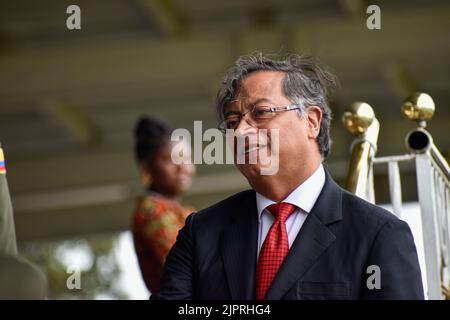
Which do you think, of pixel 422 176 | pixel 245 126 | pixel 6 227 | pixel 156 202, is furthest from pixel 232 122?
pixel 156 202

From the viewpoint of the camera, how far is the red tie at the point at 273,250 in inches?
101

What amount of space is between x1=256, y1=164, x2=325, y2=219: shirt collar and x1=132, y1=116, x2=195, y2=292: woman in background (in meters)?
1.66

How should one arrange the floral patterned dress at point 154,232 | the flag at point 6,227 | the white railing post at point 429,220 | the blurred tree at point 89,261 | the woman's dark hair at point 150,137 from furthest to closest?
the blurred tree at point 89,261 → the woman's dark hair at point 150,137 → the floral patterned dress at point 154,232 → the white railing post at point 429,220 → the flag at point 6,227

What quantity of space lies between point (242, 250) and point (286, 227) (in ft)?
0.39

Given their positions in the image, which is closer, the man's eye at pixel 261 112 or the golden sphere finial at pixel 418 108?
the man's eye at pixel 261 112

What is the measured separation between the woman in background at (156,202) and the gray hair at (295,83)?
1.66 m

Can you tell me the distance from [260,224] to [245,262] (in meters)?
0.13

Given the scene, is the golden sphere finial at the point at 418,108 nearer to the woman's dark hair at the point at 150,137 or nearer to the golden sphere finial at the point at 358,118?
the golden sphere finial at the point at 358,118

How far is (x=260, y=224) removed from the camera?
271 centimetres

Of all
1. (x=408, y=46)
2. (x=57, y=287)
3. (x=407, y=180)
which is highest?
(x=408, y=46)

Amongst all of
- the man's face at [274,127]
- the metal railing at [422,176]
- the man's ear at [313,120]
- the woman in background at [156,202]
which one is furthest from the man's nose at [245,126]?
the woman in background at [156,202]

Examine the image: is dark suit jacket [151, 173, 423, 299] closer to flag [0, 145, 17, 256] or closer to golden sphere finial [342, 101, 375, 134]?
flag [0, 145, 17, 256]
